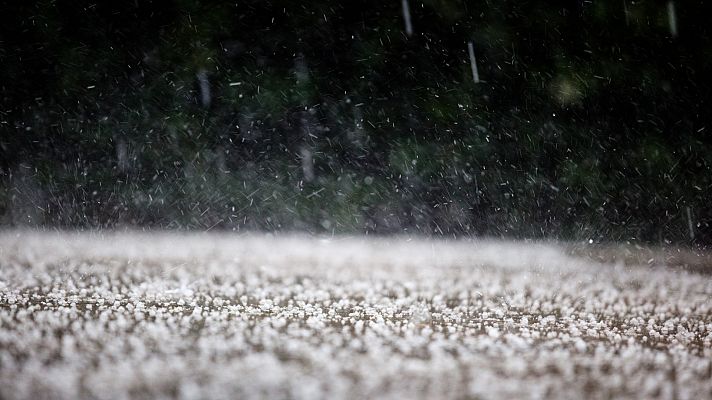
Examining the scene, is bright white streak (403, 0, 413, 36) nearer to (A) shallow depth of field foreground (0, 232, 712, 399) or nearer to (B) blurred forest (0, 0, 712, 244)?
(B) blurred forest (0, 0, 712, 244)

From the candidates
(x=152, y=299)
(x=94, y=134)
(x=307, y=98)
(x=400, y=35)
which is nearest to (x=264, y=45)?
(x=307, y=98)

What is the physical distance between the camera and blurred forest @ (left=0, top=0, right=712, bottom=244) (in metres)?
7.82

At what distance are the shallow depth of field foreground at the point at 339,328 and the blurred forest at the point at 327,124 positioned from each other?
230cm

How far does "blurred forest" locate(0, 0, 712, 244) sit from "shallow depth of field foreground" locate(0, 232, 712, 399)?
230cm

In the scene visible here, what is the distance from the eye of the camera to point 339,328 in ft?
9.88

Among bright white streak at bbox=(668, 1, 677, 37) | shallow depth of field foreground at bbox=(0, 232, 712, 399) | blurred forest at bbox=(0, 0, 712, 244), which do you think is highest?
bright white streak at bbox=(668, 1, 677, 37)

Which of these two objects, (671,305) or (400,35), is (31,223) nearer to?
(400,35)

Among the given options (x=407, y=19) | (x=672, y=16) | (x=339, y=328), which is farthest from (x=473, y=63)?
(x=339, y=328)

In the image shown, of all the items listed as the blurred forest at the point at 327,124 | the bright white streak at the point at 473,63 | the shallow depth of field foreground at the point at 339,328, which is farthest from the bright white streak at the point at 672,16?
the shallow depth of field foreground at the point at 339,328

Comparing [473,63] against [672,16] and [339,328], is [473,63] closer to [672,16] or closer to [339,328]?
[672,16]

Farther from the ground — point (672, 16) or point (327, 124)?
point (672, 16)

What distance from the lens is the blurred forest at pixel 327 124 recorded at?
7.82 meters

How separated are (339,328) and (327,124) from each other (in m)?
6.03

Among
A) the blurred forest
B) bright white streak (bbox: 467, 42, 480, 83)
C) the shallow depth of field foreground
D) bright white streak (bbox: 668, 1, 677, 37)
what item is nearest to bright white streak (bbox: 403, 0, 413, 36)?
the blurred forest
